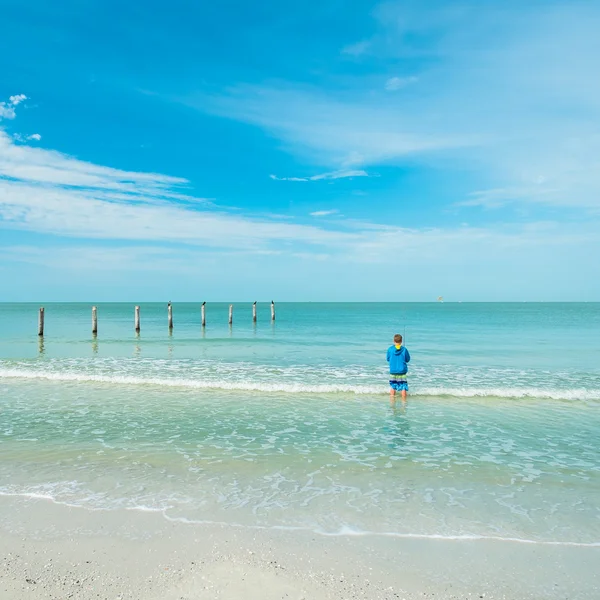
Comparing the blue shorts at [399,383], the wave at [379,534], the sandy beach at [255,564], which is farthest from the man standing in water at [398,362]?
the sandy beach at [255,564]

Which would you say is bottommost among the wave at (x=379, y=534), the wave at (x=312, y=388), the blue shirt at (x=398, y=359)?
the wave at (x=312, y=388)

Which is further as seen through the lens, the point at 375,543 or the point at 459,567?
the point at 375,543

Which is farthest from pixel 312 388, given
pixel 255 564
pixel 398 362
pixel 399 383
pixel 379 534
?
pixel 255 564

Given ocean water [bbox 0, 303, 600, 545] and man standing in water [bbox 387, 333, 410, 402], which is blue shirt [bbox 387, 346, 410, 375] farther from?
ocean water [bbox 0, 303, 600, 545]

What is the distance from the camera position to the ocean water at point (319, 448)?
6168 millimetres

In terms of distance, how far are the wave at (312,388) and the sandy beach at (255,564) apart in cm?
1002

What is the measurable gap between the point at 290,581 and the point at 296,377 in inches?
539

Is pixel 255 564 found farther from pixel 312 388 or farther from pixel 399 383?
pixel 312 388

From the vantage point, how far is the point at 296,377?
59.6 feet

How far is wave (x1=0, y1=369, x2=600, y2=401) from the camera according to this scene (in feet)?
49.2

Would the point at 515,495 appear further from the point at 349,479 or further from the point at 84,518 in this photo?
the point at 84,518

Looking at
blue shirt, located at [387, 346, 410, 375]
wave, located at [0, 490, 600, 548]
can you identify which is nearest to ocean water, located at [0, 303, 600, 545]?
wave, located at [0, 490, 600, 548]

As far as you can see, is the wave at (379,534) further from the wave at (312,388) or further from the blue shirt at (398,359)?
the wave at (312,388)

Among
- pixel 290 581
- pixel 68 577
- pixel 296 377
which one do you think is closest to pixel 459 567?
pixel 290 581
